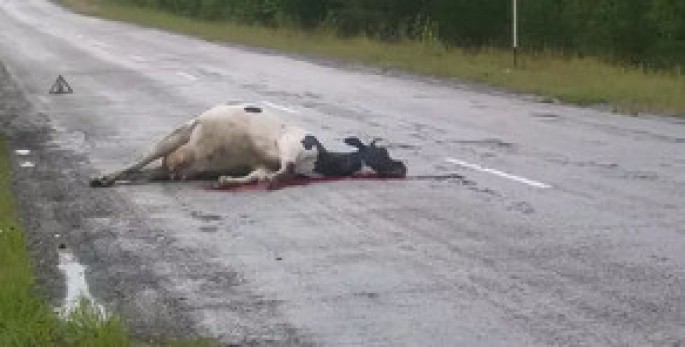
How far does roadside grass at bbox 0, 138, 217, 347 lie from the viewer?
226 inches

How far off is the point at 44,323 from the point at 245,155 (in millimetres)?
4486

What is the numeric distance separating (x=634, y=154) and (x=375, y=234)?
5302 millimetres

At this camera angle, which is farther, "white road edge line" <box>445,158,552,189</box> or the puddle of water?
"white road edge line" <box>445,158,552,189</box>

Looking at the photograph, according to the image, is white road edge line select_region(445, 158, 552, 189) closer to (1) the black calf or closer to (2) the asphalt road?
(2) the asphalt road

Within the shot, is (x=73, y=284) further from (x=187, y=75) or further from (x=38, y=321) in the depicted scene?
(x=187, y=75)

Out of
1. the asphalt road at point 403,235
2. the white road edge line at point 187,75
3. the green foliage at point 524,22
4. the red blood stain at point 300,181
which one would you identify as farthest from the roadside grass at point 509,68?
the red blood stain at point 300,181

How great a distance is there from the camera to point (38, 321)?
6027 mm

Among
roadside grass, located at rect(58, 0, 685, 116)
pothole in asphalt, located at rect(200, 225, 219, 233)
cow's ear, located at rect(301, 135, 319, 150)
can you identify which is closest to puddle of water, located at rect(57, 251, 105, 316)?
pothole in asphalt, located at rect(200, 225, 219, 233)

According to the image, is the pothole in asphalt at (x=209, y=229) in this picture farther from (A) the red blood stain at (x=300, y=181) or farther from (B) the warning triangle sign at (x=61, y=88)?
(B) the warning triangle sign at (x=61, y=88)

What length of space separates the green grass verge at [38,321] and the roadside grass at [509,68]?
13054 millimetres

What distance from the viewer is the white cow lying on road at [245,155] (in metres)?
10.2

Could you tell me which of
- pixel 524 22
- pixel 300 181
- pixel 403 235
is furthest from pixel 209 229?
pixel 524 22

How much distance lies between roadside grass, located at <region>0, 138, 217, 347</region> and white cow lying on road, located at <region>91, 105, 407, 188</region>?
3.35 m

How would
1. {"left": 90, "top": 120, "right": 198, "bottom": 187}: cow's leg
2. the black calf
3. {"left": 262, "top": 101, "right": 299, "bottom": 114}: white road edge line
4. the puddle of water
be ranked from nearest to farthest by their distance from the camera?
the puddle of water, the black calf, {"left": 90, "top": 120, "right": 198, "bottom": 187}: cow's leg, {"left": 262, "top": 101, "right": 299, "bottom": 114}: white road edge line
